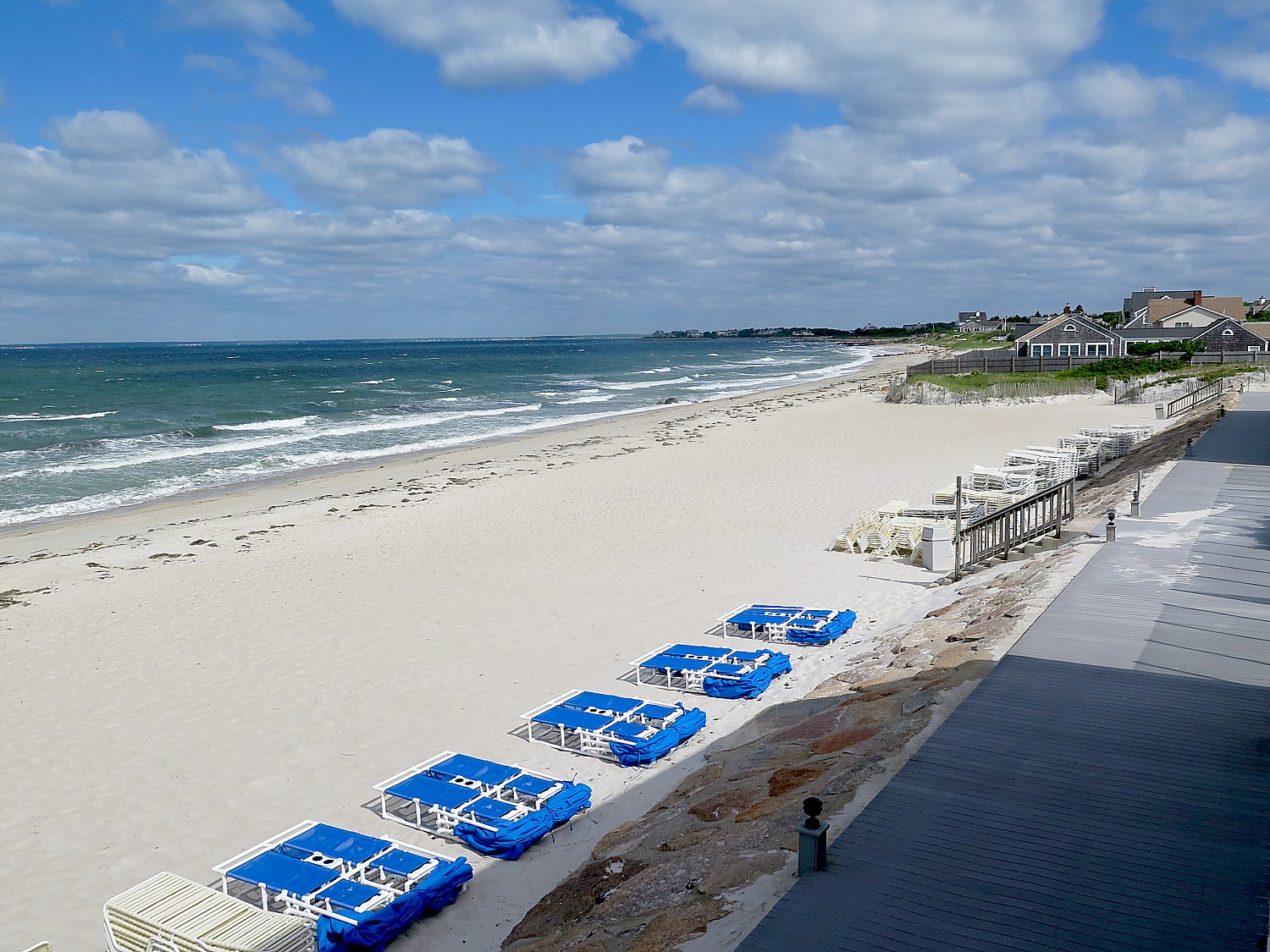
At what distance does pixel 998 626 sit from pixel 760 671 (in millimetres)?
2555

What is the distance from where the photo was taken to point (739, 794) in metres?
6.61

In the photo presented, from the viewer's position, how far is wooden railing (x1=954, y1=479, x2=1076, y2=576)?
13.7 m

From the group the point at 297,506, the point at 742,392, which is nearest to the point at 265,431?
the point at 297,506

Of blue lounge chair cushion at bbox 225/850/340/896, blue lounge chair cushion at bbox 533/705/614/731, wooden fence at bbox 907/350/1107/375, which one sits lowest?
blue lounge chair cushion at bbox 225/850/340/896

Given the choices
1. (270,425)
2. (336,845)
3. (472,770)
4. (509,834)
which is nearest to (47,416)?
(270,425)

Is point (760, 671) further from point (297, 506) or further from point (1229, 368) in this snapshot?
point (1229, 368)

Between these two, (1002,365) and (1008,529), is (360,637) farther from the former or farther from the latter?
(1002,365)

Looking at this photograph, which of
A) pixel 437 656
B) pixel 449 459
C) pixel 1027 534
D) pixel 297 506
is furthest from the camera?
pixel 449 459

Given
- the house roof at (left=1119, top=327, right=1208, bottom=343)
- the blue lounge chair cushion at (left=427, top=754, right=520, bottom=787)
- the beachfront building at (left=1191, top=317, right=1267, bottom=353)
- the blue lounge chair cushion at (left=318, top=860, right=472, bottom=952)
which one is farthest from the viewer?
the house roof at (left=1119, top=327, right=1208, bottom=343)

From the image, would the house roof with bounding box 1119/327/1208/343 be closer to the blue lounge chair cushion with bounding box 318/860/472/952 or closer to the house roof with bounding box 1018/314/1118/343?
the house roof with bounding box 1018/314/1118/343

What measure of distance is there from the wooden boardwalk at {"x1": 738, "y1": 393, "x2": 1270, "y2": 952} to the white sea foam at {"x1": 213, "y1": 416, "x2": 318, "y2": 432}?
4058 cm

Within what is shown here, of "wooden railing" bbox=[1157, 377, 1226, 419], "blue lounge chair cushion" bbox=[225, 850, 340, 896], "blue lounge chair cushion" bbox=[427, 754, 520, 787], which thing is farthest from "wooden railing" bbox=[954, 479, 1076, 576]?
"wooden railing" bbox=[1157, 377, 1226, 419]

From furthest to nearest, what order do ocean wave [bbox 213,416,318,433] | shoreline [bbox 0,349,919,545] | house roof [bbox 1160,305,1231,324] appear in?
house roof [bbox 1160,305,1231,324]
ocean wave [bbox 213,416,318,433]
shoreline [bbox 0,349,919,545]

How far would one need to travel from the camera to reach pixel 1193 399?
3234 cm
